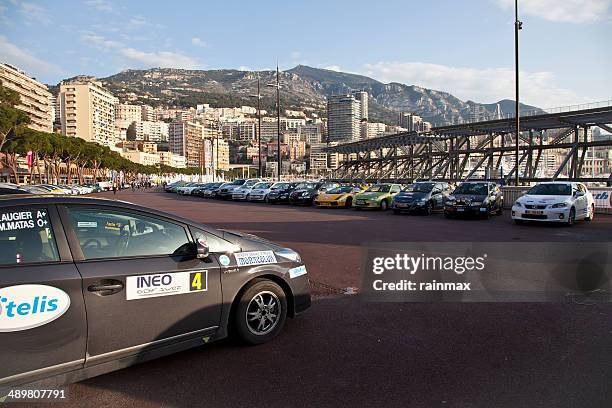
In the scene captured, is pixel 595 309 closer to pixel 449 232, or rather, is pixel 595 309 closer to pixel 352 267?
pixel 352 267

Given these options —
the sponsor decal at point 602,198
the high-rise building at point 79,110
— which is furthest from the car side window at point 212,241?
the high-rise building at point 79,110

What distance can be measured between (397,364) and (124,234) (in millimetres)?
2676

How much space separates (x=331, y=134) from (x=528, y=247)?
160522 millimetres

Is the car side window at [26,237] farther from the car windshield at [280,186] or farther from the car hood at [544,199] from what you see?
the car windshield at [280,186]

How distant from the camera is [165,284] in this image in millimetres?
3863

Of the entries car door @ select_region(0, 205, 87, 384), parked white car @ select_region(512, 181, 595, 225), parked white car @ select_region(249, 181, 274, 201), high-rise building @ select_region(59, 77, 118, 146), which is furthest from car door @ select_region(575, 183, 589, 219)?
high-rise building @ select_region(59, 77, 118, 146)

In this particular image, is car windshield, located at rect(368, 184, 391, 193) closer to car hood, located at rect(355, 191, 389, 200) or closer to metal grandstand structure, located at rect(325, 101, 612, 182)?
car hood, located at rect(355, 191, 389, 200)

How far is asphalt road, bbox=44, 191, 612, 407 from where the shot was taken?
11.4ft

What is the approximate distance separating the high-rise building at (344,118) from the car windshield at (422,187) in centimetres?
14001

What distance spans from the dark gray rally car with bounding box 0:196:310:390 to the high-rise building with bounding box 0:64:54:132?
131 meters

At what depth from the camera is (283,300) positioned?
4773mm

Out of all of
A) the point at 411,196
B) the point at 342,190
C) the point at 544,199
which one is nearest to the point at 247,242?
A: the point at 544,199

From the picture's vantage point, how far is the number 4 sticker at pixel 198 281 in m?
4.02

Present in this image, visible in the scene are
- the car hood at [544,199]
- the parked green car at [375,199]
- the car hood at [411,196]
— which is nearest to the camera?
the car hood at [544,199]
